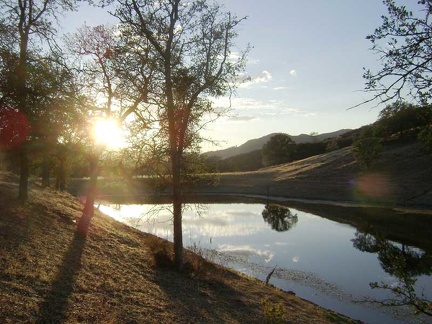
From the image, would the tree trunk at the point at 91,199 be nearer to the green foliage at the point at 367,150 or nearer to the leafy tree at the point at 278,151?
the green foliage at the point at 367,150

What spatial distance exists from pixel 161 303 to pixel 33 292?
337 cm

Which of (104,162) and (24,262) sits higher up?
(104,162)

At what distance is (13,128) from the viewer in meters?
16.6

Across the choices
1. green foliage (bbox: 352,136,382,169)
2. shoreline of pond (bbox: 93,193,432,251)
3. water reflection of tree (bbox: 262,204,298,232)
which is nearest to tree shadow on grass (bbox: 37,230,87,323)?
shoreline of pond (bbox: 93,193,432,251)

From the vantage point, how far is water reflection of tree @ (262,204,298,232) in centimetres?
3941

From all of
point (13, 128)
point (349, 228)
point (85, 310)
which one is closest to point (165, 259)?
point (85, 310)

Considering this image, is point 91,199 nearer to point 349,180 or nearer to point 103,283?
point 103,283

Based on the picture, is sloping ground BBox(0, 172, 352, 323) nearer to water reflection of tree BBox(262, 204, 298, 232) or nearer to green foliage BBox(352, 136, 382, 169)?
water reflection of tree BBox(262, 204, 298, 232)

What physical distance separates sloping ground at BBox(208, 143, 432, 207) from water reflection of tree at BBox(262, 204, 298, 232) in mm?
10212

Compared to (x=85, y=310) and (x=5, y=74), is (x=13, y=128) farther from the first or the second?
(x=85, y=310)

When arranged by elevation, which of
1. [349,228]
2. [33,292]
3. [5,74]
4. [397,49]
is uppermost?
[5,74]

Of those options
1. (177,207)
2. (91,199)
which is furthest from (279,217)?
(177,207)

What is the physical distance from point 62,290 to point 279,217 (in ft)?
124

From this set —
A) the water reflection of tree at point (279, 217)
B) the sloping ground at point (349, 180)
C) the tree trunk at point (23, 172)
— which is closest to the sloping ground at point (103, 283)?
the tree trunk at point (23, 172)
